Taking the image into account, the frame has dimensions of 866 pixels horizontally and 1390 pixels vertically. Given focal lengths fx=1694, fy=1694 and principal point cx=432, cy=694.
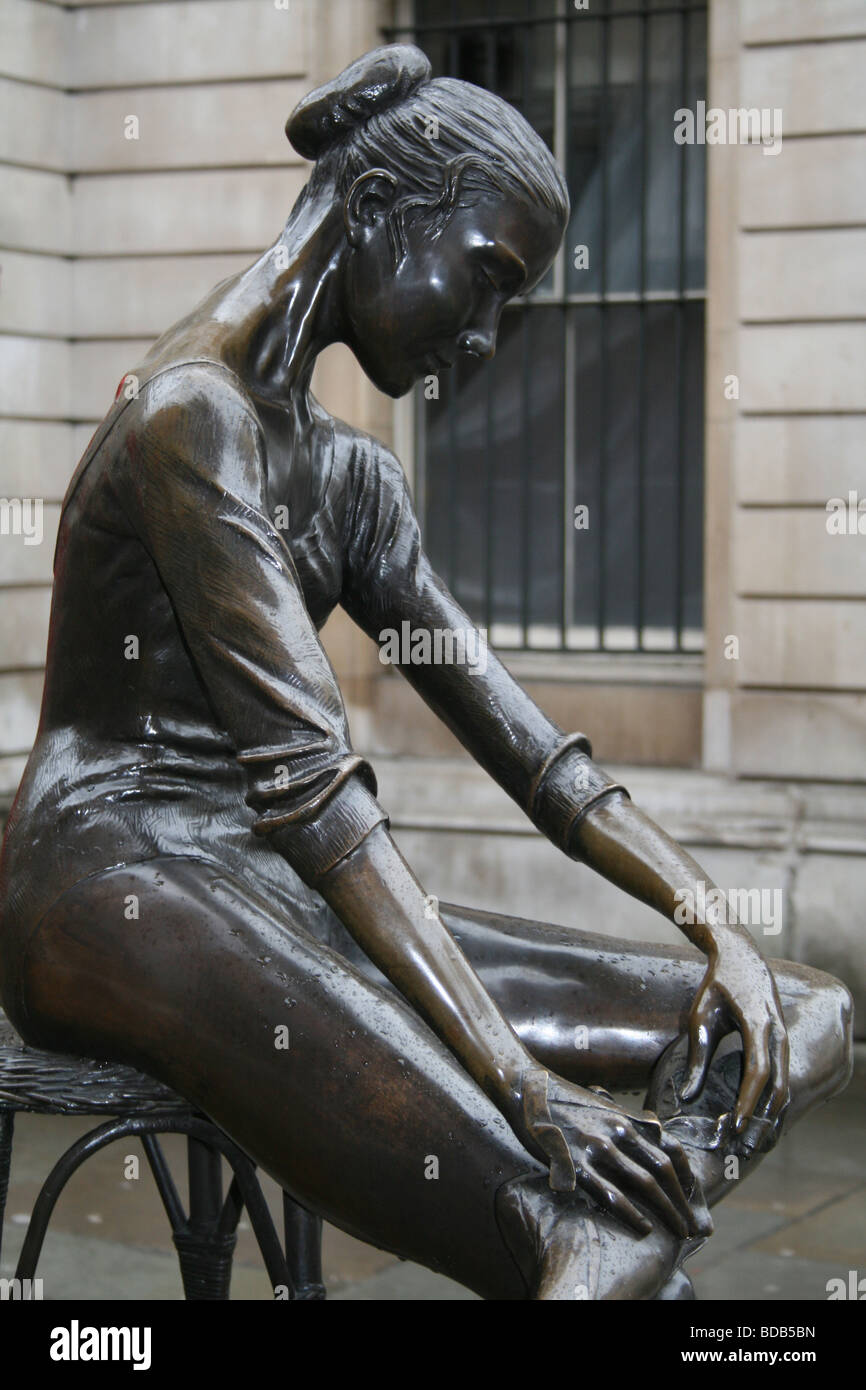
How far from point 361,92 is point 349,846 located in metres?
1.16

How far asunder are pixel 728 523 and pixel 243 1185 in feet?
16.1

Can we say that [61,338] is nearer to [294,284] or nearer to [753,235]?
[753,235]

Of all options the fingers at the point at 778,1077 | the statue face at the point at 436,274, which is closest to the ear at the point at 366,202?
the statue face at the point at 436,274

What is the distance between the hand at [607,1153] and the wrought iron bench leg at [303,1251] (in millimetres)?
1123

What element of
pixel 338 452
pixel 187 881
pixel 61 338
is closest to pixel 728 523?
pixel 61 338

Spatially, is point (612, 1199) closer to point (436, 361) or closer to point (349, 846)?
point (349, 846)

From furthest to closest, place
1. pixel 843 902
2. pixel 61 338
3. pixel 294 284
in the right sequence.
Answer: pixel 61 338
pixel 843 902
pixel 294 284

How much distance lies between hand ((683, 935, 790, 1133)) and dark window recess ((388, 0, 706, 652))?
521cm

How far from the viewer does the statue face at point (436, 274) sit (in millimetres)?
2494

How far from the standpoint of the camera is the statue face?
8.18 ft

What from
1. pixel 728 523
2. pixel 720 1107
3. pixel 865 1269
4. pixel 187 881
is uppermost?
pixel 728 523

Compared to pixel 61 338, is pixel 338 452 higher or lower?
lower
